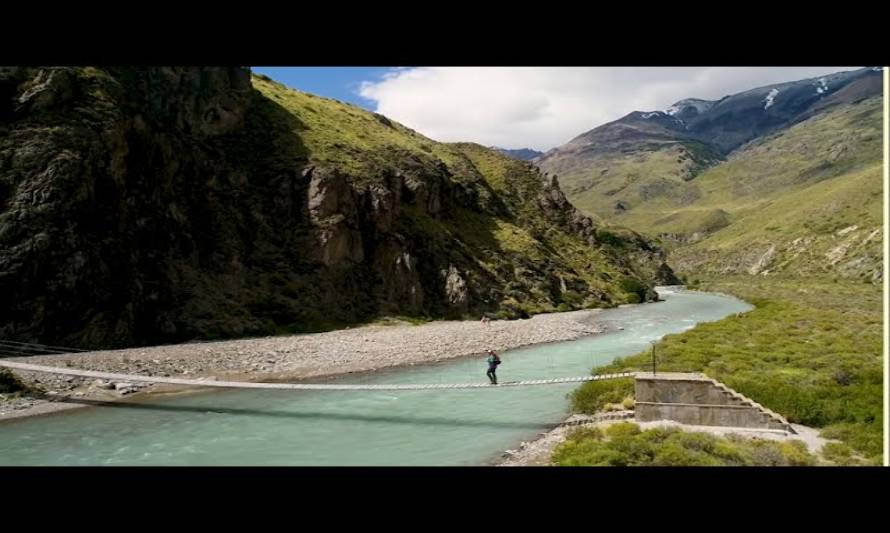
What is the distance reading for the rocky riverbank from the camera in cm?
2409

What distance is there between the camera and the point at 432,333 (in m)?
46.0

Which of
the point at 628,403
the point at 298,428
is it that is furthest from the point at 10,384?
the point at 628,403

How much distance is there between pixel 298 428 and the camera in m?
19.8

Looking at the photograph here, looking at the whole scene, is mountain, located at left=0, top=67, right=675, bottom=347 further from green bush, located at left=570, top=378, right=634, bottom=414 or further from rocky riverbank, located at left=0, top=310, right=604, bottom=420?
green bush, located at left=570, top=378, right=634, bottom=414

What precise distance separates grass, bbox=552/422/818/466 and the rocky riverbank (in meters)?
17.6

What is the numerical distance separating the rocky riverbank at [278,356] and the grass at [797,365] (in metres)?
12.7

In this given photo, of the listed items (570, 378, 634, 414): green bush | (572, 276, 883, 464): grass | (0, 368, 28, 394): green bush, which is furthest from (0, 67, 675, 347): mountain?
(570, 378, 634, 414): green bush

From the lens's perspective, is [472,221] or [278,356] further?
[472,221]

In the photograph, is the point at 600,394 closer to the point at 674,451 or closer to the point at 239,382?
the point at 674,451

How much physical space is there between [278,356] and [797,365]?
26.9m

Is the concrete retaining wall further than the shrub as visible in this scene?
No
